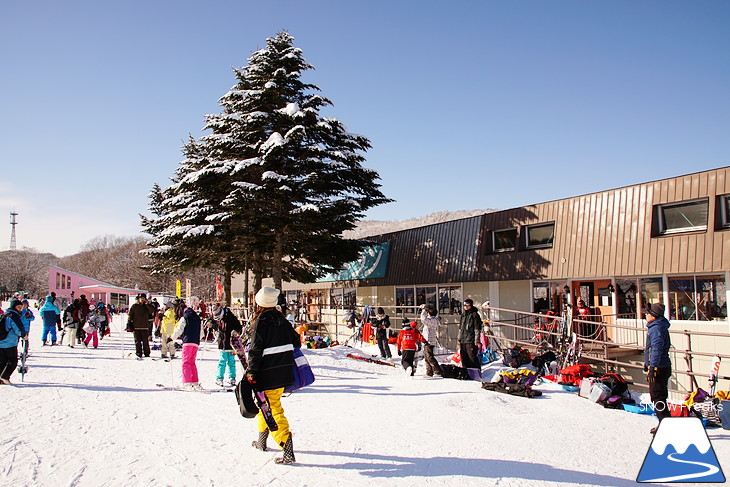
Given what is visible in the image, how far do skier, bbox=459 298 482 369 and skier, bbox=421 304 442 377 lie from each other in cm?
70

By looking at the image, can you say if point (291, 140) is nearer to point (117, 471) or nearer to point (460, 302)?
point (460, 302)

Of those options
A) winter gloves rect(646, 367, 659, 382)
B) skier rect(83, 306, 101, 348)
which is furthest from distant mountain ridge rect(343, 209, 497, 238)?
winter gloves rect(646, 367, 659, 382)

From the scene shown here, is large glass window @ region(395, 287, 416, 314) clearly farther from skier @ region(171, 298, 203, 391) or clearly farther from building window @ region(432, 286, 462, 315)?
skier @ region(171, 298, 203, 391)

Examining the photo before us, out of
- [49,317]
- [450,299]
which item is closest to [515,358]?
[450,299]

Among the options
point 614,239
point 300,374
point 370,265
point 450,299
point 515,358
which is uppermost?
point 614,239

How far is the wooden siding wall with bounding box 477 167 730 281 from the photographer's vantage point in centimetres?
1367

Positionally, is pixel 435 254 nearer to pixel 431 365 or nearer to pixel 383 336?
pixel 383 336

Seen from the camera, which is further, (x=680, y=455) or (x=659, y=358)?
(x=659, y=358)

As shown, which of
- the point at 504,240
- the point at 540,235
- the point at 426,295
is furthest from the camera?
the point at 426,295

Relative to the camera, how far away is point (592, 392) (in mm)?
9273

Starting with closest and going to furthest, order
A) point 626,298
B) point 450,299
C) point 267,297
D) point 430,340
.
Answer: point 267,297, point 430,340, point 626,298, point 450,299

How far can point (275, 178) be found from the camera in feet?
62.5

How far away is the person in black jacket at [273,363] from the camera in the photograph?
16.8ft

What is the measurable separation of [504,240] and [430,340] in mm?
8189
